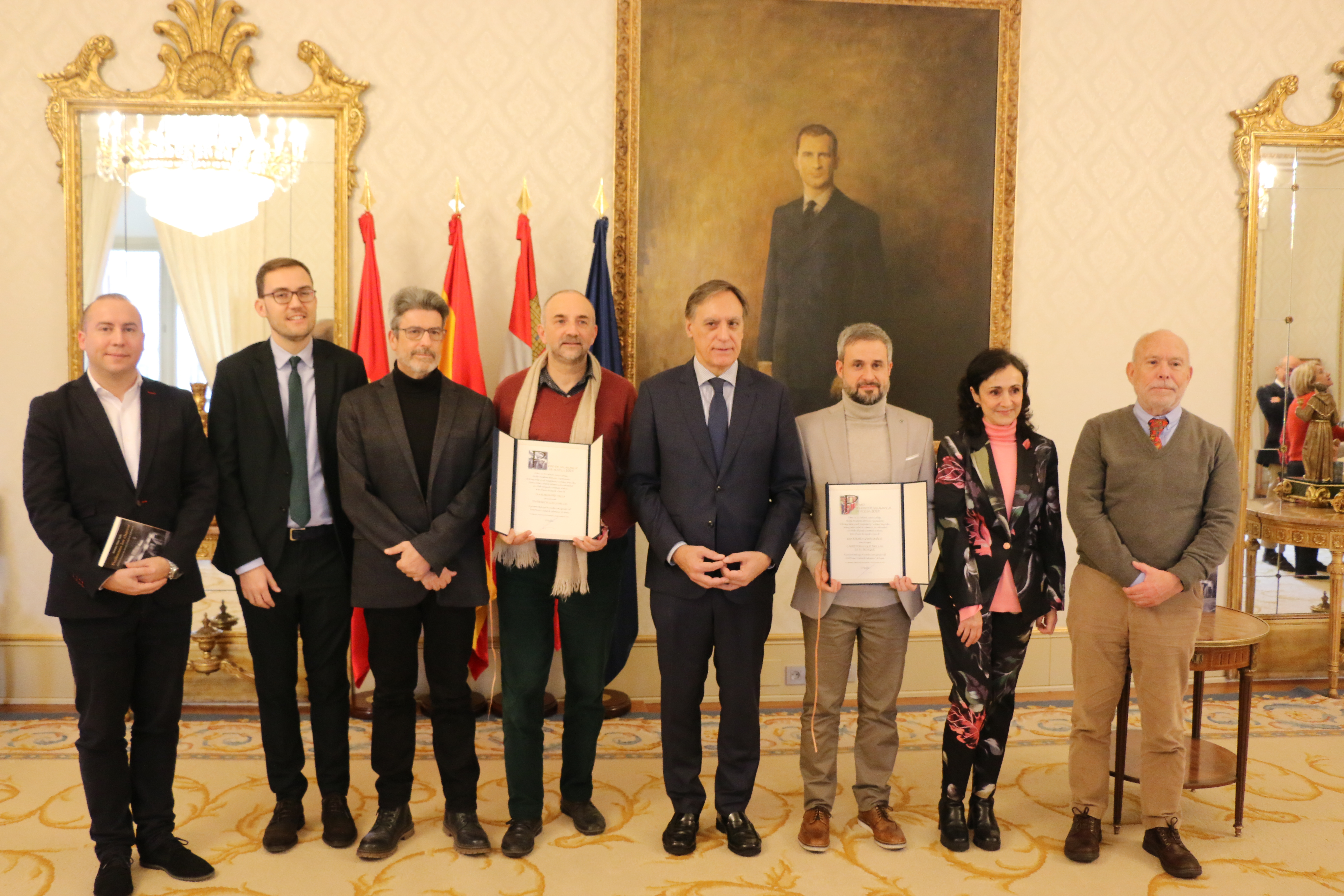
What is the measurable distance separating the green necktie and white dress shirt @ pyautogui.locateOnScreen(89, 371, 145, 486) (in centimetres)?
41

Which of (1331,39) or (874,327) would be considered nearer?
(874,327)

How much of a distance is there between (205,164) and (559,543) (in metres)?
2.74

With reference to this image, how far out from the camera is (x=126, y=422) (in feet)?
8.66

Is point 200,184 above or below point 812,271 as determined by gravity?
above

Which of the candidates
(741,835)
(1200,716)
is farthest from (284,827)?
(1200,716)

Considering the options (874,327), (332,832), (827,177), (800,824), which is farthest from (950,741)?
(827,177)

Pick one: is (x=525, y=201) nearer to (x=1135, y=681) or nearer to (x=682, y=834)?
(x=682, y=834)

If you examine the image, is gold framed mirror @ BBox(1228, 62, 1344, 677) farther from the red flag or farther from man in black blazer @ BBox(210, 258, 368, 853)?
man in black blazer @ BBox(210, 258, 368, 853)

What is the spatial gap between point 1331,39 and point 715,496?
13.8ft

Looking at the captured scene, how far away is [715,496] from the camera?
2.81m

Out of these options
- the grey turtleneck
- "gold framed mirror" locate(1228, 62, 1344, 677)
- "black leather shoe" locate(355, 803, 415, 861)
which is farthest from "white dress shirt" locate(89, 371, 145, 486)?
"gold framed mirror" locate(1228, 62, 1344, 677)

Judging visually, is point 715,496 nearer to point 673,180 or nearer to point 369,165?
point 673,180

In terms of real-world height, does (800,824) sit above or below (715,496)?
below

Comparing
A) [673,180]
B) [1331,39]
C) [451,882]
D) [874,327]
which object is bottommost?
[451,882]
